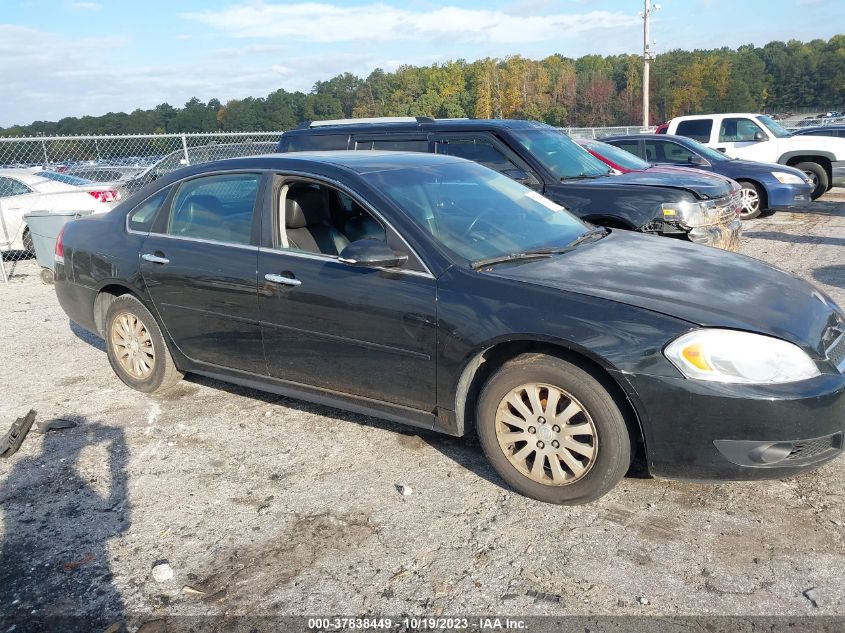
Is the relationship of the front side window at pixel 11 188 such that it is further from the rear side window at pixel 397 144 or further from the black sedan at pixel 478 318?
the black sedan at pixel 478 318

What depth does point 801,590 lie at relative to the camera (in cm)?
273

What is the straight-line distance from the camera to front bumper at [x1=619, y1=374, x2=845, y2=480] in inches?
118

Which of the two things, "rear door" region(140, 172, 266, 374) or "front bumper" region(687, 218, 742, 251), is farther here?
"front bumper" region(687, 218, 742, 251)

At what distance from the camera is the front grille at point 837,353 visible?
10.5 feet

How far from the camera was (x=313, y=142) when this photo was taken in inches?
333

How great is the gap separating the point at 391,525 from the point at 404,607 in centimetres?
62

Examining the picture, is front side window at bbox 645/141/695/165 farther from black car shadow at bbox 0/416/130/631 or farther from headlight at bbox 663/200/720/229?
black car shadow at bbox 0/416/130/631

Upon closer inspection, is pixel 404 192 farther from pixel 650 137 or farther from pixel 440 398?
pixel 650 137

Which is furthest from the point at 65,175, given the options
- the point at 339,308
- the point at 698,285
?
the point at 698,285

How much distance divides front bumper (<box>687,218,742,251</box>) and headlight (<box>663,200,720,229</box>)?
0.21ft

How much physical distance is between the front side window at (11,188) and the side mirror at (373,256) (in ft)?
32.4

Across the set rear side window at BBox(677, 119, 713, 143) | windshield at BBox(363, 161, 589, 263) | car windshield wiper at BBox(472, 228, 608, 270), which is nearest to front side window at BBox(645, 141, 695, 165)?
rear side window at BBox(677, 119, 713, 143)

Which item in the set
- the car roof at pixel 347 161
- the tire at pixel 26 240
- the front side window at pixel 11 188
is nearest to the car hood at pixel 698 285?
the car roof at pixel 347 161

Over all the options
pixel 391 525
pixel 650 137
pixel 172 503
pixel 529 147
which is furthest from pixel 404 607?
pixel 650 137
